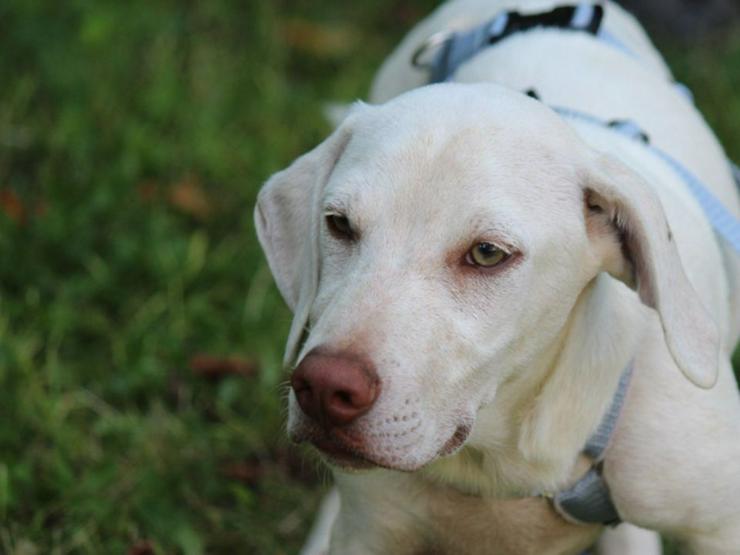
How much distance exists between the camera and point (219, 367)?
4617 mm

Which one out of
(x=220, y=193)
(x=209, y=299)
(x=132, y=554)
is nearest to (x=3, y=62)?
(x=220, y=193)

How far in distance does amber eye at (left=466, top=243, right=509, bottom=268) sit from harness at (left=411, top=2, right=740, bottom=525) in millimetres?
509

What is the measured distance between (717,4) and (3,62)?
3.84m

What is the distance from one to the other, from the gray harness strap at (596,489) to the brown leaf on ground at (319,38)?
4106mm

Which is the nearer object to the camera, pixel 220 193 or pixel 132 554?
pixel 132 554

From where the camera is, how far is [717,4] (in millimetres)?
7465

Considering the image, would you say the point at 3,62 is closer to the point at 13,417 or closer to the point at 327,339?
the point at 13,417

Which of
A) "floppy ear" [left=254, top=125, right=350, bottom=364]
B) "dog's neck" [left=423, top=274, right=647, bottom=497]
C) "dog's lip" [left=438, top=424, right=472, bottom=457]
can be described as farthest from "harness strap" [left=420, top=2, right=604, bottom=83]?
"dog's lip" [left=438, top=424, right=472, bottom=457]

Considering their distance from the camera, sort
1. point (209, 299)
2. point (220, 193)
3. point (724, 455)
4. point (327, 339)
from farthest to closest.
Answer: point (220, 193) < point (209, 299) < point (724, 455) < point (327, 339)

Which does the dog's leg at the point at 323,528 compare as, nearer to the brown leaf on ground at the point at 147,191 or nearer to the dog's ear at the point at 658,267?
the dog's ear at the point at 658,267

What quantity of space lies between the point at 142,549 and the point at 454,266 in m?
1.57

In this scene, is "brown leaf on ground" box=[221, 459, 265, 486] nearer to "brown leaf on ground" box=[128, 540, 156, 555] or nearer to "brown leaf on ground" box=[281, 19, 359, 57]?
"brown leaf on ground" box=[128, 540, 156, 555]

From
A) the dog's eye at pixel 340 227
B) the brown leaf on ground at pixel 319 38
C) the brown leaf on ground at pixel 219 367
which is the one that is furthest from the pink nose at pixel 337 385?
the brown leaf on ground at pixel 319 38

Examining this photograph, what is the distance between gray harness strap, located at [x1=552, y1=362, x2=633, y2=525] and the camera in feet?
10.0
